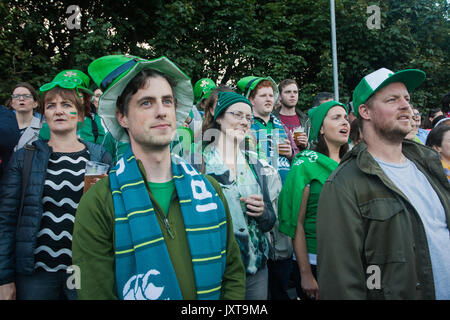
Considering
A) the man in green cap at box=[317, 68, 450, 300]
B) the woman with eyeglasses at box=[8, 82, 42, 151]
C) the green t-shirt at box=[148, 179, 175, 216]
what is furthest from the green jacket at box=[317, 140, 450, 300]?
the woman with eyeglasses at box=[8, 82, 42, 151]

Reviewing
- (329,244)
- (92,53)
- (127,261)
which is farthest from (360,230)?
(92,53)

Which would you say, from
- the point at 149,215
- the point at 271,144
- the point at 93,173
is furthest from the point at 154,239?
the point at 271,144

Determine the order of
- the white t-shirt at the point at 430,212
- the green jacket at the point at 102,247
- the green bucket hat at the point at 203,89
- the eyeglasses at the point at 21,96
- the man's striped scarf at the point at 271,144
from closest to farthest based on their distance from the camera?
the green jacket at the point at 102,247, the white t-shirt at the point at 430,212, the man's striped scarf at the point at 271,144, the eyeglasses at the point at 21,96, the green bucket hat at the point at 203,89

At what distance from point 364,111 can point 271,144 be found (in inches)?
68.6

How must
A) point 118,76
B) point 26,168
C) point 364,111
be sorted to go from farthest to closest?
1. point 26,168
2. point 364,111
3. point 118,76

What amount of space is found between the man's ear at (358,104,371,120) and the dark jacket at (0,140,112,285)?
244 centimetres

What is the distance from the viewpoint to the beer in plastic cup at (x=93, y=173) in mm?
1998

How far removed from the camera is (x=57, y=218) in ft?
8.18

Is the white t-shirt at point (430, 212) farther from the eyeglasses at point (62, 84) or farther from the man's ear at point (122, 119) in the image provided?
the eyeglasses at point (62, 84)

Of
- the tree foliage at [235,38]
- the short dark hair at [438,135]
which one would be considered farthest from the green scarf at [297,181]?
the tree foliage at [235,38]

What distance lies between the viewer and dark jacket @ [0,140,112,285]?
2348 millimetres

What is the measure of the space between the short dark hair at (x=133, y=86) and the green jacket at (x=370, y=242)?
50.7 inches

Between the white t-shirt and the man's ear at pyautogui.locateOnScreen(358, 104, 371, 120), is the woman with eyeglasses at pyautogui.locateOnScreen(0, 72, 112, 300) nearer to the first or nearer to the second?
the man's ear at pyautogui.locateOnScreen(358, 104, 371, 120)

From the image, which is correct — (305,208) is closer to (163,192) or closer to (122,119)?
(163,192)
